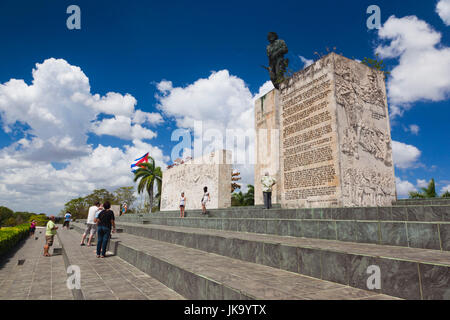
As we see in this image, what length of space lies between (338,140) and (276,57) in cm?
692

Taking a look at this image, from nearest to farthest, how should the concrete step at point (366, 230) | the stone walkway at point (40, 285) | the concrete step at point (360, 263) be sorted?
1. the concrete step at point (360, 263)
2. the concrete step at point (366, 230)
3. the stone walkway at point (40, 285)

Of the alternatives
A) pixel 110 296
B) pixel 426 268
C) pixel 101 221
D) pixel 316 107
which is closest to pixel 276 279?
pixel 426 268

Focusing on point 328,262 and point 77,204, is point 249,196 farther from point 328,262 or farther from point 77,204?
point 77,204

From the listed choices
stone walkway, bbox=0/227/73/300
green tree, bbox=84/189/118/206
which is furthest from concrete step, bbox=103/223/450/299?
green tree, bbox=84/189/118/206

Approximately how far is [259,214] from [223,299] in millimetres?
5431

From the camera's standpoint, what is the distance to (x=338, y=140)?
24.0 ft

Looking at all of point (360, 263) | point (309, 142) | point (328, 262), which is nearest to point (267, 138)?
point (309, 142)

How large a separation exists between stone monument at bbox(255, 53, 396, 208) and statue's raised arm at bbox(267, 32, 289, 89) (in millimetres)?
3553

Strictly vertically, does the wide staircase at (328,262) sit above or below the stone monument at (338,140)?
below

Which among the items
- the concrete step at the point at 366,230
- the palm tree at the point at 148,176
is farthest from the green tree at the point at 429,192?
the palm tree at the point at 148,176

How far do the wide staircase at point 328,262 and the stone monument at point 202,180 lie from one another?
10.4 metres

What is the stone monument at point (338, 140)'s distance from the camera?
24.1 feet

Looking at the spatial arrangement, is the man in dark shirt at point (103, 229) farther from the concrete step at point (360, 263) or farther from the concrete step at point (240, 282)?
the concrete step at point (360, 263)
